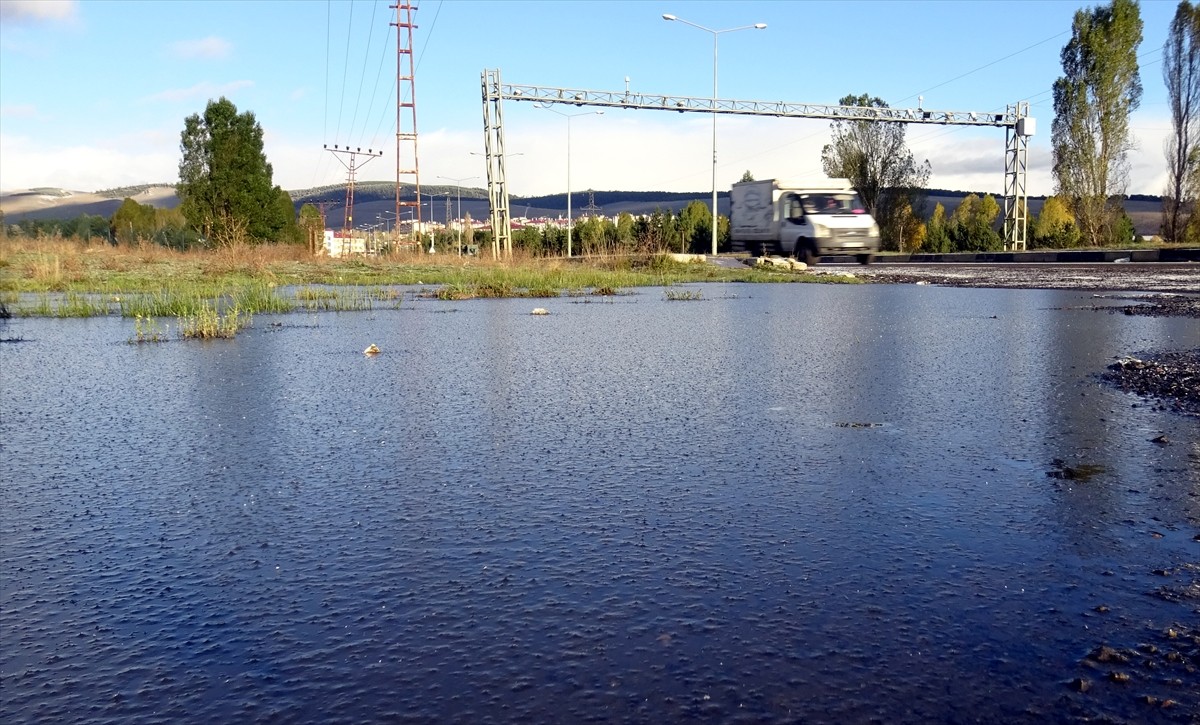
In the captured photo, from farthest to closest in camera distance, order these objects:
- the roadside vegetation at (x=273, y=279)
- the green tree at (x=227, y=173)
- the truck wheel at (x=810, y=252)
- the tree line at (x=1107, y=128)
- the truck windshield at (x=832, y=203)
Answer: the green tree at (x=227, y=173)
the tree line at (x=1107, y=128)
the truck windshield at (x=832, y=203)
the truck wheel at (x=810, y=252)
the roadside vegetation at (x=273, y=279)

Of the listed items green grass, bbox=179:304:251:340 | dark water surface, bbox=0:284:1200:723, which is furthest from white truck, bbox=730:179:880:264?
dark water surface, bbox=0:284:1200:723

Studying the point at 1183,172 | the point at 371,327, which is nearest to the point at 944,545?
the point at 371,327

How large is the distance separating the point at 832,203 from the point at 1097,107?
20.3m

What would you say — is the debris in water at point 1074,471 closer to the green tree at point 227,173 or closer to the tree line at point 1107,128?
the tree line at point 1107,128

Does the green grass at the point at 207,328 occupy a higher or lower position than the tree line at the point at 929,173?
lower

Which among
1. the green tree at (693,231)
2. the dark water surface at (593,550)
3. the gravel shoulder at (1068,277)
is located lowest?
the dark water surface at (593,550)

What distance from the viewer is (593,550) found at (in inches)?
125

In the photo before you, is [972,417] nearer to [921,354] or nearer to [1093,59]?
[921,354]

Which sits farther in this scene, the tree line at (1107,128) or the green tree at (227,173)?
the green tree at (227,173)

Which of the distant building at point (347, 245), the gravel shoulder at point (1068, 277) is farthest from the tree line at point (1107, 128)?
the distant building at point (347, 245)

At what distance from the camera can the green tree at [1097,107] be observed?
147 feet

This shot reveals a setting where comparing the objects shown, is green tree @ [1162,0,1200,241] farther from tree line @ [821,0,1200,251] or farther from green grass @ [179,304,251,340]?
green grass @ [179,304,251,340]

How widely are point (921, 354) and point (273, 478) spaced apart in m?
5.96

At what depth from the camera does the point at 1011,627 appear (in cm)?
251
